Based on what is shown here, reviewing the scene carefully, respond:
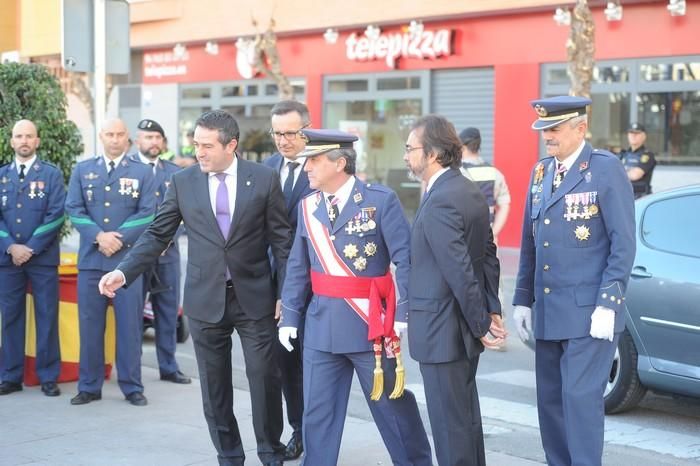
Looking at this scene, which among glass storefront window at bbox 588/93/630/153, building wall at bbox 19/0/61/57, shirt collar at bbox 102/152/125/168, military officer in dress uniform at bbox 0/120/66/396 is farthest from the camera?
building wall at bbox 19/0/61/57

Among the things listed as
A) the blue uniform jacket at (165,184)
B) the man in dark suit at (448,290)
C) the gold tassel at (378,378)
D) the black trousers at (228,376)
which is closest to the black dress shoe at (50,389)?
the blue uniform jacket at (165,184)

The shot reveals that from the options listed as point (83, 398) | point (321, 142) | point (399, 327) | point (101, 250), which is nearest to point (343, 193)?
point (321, 142)

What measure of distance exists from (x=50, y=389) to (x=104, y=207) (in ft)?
4.64

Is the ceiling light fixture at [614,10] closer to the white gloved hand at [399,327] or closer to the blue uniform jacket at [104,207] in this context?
the blue uniform jacket at [104,207]

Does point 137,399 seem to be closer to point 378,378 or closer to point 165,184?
point 165,184

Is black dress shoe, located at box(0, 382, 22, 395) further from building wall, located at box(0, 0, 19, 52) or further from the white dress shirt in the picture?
building wall, located at box(0, 0, 19, 52)

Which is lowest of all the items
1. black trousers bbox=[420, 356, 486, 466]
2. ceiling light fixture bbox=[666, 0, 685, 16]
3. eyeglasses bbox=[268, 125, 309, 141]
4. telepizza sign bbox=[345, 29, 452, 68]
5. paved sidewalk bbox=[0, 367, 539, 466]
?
paved sidewalk bbox=[0, 367, 539, 466]

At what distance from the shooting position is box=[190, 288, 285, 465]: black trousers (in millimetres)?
6043

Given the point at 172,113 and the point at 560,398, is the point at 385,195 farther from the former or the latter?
the point at 172,113

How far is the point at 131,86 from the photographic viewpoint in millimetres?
28906

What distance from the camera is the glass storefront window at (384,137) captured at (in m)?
21.9

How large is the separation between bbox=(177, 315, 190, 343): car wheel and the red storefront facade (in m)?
10.2

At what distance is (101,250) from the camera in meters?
7.81

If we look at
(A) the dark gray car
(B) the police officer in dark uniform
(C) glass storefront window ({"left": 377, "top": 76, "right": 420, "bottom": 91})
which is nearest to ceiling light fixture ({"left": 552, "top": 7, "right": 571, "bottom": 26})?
(C) glass storefront window ({"left": 377, "top": 76, "right": 420, "bottom": 91})
